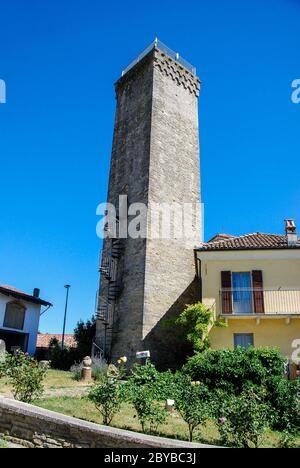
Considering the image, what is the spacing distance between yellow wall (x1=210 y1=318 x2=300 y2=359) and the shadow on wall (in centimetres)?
219

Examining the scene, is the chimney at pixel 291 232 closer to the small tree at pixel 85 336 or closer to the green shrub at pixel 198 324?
the green shrub at pixel 198 324

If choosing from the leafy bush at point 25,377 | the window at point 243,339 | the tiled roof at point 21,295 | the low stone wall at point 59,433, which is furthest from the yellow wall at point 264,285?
the tiled roof at point 21,295

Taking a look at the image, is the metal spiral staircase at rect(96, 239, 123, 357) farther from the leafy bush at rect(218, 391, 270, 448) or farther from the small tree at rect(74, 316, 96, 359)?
the leafy bush at rect(218, 391, 270, 448)

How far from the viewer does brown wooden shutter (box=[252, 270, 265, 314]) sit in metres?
16.0

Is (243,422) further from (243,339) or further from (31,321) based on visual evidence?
(31,321)

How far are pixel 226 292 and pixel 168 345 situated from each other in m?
3.61

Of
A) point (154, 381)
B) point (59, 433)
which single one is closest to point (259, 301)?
point (154, 381)

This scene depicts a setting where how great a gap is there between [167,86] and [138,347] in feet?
47.0

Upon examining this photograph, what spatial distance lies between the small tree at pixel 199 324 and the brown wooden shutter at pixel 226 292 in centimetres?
60

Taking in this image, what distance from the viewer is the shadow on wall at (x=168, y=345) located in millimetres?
17078

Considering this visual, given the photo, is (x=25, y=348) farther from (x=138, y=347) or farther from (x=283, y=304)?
(x=283, y=304)

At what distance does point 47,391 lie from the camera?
11.9 meters

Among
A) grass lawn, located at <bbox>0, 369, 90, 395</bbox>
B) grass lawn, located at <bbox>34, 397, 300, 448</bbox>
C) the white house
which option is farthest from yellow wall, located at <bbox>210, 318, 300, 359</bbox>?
the white house
